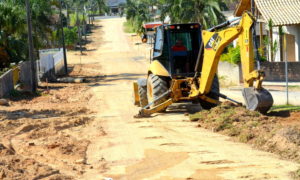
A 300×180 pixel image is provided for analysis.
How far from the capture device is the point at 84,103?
22.7m

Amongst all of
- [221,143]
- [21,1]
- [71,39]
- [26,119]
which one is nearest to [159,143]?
[221,143]

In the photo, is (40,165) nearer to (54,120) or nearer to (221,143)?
(221,143)

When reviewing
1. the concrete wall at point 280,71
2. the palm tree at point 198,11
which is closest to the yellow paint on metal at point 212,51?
the concrete wall at point 280,71

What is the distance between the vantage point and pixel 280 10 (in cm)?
2961

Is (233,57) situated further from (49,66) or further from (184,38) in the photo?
(49,66)

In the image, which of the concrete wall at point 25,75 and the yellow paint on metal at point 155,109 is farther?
the concrete wall at point 25,75

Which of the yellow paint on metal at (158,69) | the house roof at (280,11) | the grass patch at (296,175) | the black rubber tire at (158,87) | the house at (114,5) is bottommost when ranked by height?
the grass patch at (296,175)

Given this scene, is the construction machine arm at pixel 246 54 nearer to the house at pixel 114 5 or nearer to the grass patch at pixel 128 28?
the grass patch at pixel 128 28

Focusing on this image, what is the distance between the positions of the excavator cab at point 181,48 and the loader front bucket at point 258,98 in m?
3.65

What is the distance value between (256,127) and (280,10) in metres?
17.6

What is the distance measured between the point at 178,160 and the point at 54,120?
24.0 feet

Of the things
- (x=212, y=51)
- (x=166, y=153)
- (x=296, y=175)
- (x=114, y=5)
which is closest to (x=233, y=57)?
(x=212, y=51)

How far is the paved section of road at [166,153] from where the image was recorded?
9992 mm

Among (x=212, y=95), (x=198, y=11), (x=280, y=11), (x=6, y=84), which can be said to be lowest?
(x=6, y=84)
